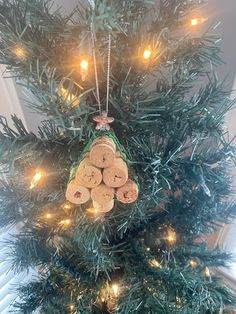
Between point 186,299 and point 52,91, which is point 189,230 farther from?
point 52,91

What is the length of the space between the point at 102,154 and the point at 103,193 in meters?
0.06

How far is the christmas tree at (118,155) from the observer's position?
15.4 inches

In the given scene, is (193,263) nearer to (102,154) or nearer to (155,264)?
(155,264)

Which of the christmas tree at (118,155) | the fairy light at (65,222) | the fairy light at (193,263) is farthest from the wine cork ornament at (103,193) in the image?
the fairy light at (193,263)

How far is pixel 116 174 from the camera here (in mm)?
371

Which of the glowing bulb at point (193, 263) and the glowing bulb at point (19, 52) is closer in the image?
the glowing bulb at point (19, 52)

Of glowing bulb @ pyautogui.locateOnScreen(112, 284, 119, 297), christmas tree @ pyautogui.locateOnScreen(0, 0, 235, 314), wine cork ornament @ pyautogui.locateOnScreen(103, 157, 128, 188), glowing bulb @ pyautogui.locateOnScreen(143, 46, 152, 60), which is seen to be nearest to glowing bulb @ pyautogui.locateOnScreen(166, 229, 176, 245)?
christmas tree @ pyautogui.locateOnScreen(0, 0, 235, 314)

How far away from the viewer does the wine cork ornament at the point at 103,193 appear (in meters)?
0.38

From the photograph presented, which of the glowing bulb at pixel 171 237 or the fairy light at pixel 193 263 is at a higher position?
the glowing bulb at pixel 171 237

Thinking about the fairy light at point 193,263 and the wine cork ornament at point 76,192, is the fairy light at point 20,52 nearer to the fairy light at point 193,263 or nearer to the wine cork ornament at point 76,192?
the wine cork ornament at point 76,192

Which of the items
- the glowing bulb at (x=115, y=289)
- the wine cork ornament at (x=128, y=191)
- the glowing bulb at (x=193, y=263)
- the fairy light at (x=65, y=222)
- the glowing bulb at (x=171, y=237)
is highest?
the wine cork ornament at (x=128, y=191)

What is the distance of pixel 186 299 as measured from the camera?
45cm

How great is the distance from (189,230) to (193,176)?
170 millimetres

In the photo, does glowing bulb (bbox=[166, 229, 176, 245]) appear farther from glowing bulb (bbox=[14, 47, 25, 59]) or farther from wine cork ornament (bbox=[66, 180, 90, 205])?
glowing bulb (bbox=[14, 47, 25, 59])
